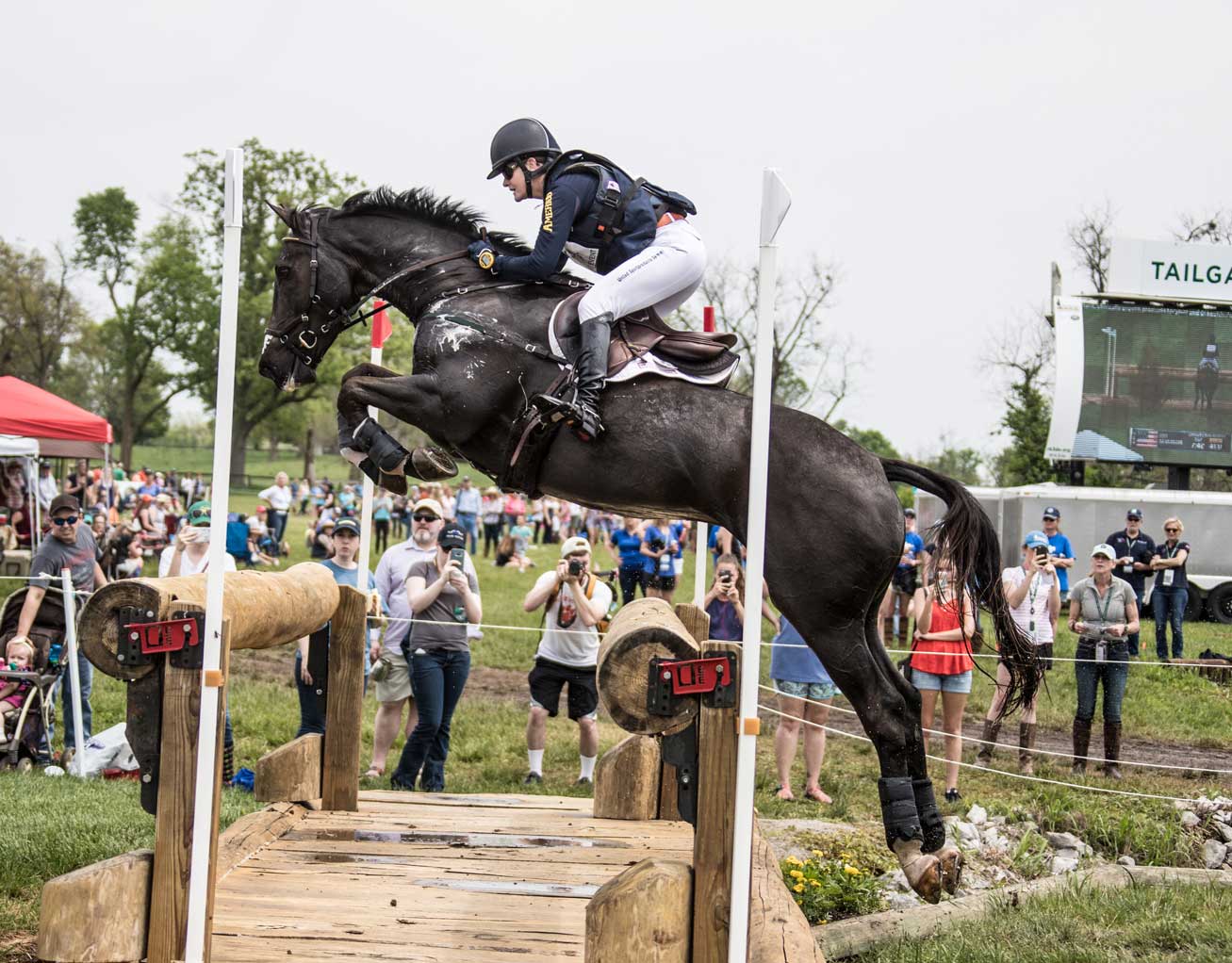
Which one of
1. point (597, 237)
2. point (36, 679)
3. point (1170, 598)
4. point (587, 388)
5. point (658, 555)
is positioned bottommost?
point (36, 679)

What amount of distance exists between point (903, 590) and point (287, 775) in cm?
719

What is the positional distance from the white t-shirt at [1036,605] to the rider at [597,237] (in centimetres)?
596

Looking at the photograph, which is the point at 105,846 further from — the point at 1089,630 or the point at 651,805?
the point at 1089,630

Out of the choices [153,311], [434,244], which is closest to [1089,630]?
[434,244]

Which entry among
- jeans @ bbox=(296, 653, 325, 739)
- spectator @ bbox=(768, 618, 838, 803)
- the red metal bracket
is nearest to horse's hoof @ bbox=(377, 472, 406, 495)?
the red metal bracket

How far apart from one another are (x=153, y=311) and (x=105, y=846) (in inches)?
1753

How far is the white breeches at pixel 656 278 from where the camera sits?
→ 439 centimetres

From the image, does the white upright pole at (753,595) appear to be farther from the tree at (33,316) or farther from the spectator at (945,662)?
the tree at (33,316)

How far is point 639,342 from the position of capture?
4.46 meters

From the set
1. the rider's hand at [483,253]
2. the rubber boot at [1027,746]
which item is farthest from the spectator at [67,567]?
the rubber boot at [1027,746]

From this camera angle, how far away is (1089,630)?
9492 millimetres

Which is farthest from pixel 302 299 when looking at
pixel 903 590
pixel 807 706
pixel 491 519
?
pixel 491 519

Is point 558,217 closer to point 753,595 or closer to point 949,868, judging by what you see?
point 753,595

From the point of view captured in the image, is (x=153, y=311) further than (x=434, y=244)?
Yes
